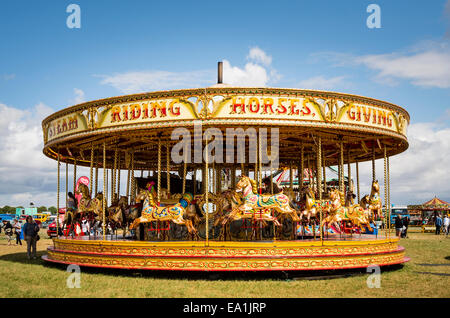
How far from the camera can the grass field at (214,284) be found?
8852 millimetres

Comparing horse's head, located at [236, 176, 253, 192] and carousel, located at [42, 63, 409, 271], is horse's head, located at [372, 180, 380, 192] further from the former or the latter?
horse's head, located at [236, 176, 253, 192]

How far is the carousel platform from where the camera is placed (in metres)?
10.3

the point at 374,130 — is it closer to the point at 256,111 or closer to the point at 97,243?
the point at 256,111

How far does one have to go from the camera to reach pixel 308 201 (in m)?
12.9

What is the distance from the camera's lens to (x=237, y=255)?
1032cm

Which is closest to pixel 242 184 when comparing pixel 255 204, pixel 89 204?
pixel 255 204

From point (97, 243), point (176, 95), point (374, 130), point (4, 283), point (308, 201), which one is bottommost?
point (4, 283)

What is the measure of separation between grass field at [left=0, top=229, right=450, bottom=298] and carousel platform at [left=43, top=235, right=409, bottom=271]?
0.31m

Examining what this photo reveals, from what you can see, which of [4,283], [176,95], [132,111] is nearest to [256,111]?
[176,95]

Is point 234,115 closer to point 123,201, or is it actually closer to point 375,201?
point 123,201

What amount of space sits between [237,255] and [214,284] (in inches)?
35.5
